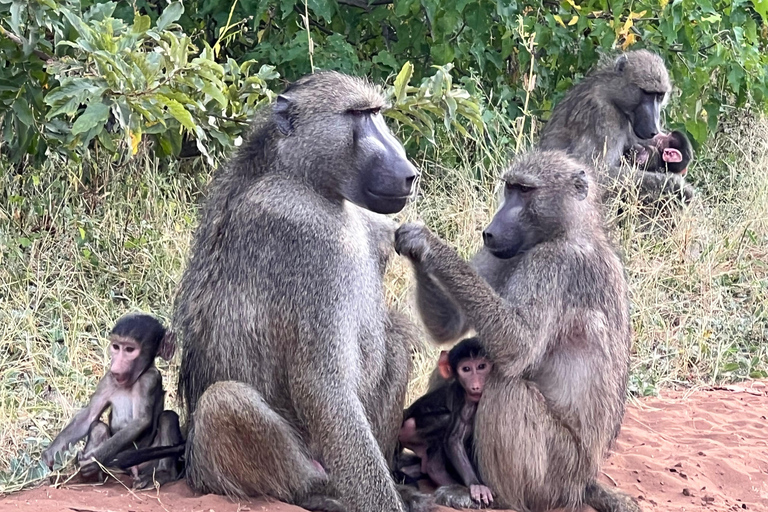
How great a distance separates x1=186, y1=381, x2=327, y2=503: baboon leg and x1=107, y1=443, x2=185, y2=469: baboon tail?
174mm

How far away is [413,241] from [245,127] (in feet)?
5.80

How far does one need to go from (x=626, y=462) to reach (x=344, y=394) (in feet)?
4.94

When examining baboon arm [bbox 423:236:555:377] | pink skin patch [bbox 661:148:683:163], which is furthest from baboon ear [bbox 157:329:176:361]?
pink skin patch [bbox 661:148:683:163]

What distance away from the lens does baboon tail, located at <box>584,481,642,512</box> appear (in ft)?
12.0

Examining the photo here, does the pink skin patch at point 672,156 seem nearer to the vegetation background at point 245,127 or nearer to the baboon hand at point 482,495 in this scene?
the vegetation background at point 245,127

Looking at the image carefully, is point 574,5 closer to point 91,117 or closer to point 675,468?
point 675,468

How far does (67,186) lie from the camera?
240 inches

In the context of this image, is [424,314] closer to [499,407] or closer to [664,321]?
[499,407]

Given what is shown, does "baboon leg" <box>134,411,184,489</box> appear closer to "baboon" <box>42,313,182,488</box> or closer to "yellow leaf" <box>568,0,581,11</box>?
"baboon" <box>42,313,182,488</box>

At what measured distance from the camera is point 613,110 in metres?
7.63

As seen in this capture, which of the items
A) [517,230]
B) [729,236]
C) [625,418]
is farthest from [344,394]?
[729,236]

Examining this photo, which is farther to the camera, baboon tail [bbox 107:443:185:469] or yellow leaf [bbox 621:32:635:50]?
yellow leaf [bbox 621:32:635:50]

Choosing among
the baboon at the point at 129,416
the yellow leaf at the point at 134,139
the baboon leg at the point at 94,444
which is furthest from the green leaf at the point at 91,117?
the baboon leg at the point at 94,444

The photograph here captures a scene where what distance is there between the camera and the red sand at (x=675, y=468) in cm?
324
